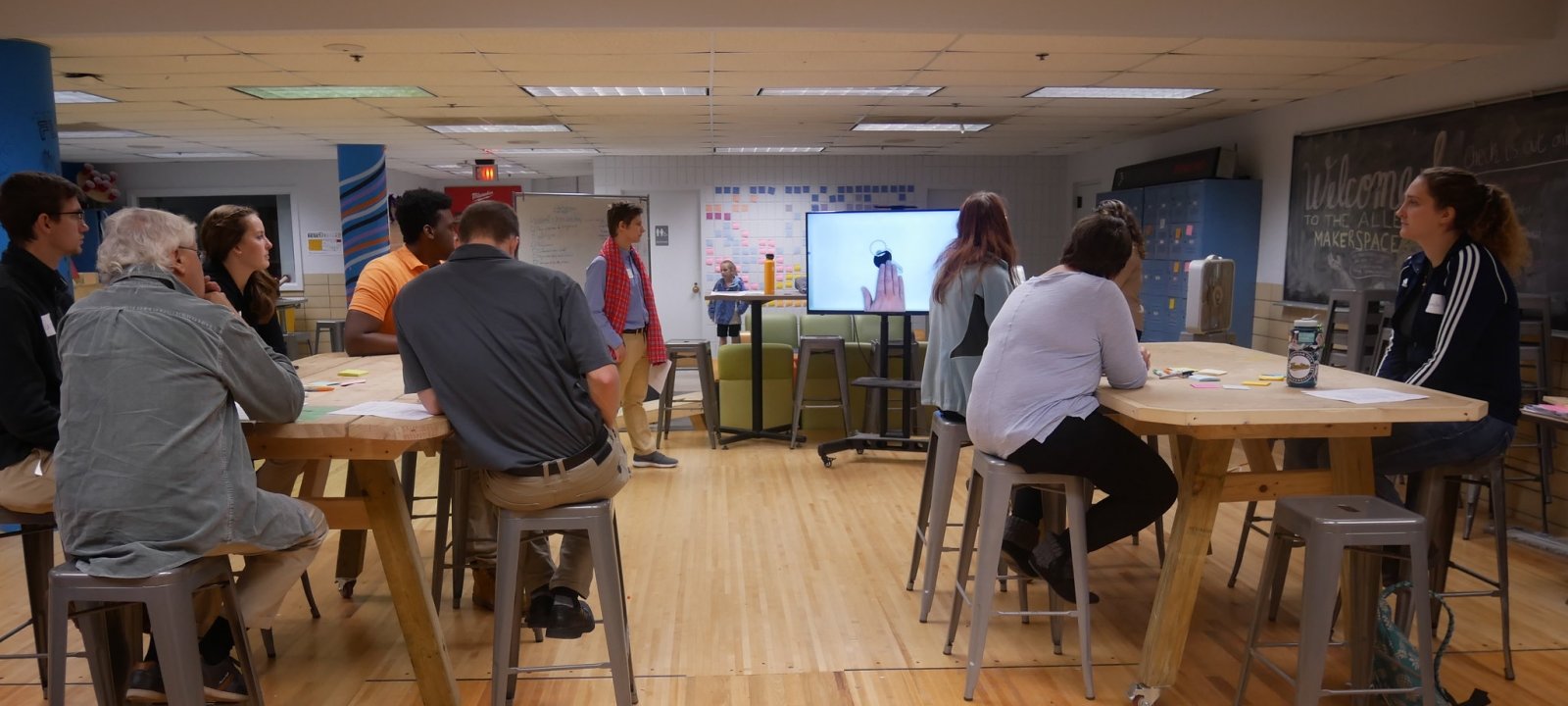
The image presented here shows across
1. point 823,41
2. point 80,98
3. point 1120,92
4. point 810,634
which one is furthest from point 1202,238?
point 80,98

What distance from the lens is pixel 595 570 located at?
2.37 m

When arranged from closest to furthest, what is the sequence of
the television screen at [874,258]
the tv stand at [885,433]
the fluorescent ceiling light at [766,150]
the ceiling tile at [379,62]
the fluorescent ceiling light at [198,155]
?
the ceiling tile at [379,62], the television screen at [874,258], the tv stand at [885,433], the fluorescent ceiling light at [766,150], the fluorescent ceiling light at [198,155]

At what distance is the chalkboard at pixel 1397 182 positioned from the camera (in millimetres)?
4492

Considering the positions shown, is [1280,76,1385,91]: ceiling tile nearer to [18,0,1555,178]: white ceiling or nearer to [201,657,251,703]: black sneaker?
[18,0,1555,178]: white ceiling

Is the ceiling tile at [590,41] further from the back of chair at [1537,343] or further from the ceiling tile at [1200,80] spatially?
the back of chair at [1537,343]

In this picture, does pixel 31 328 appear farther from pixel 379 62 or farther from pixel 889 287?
pixel 889 287

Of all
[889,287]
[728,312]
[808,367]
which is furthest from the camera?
[728,312]

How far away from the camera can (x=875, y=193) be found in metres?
11.2

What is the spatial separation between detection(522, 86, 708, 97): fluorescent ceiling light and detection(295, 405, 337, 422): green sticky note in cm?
415

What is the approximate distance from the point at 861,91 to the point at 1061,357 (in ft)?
13.6

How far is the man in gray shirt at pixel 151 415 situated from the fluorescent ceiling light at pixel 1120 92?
547 cm

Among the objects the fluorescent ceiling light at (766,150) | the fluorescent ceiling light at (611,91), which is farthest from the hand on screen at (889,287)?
the fluorescent ceiling light at (766,150)

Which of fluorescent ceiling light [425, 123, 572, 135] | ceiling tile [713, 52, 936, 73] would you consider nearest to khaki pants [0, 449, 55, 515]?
ceiling tile [713, 52, 936, 73]

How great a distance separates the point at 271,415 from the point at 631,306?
3.13 m
